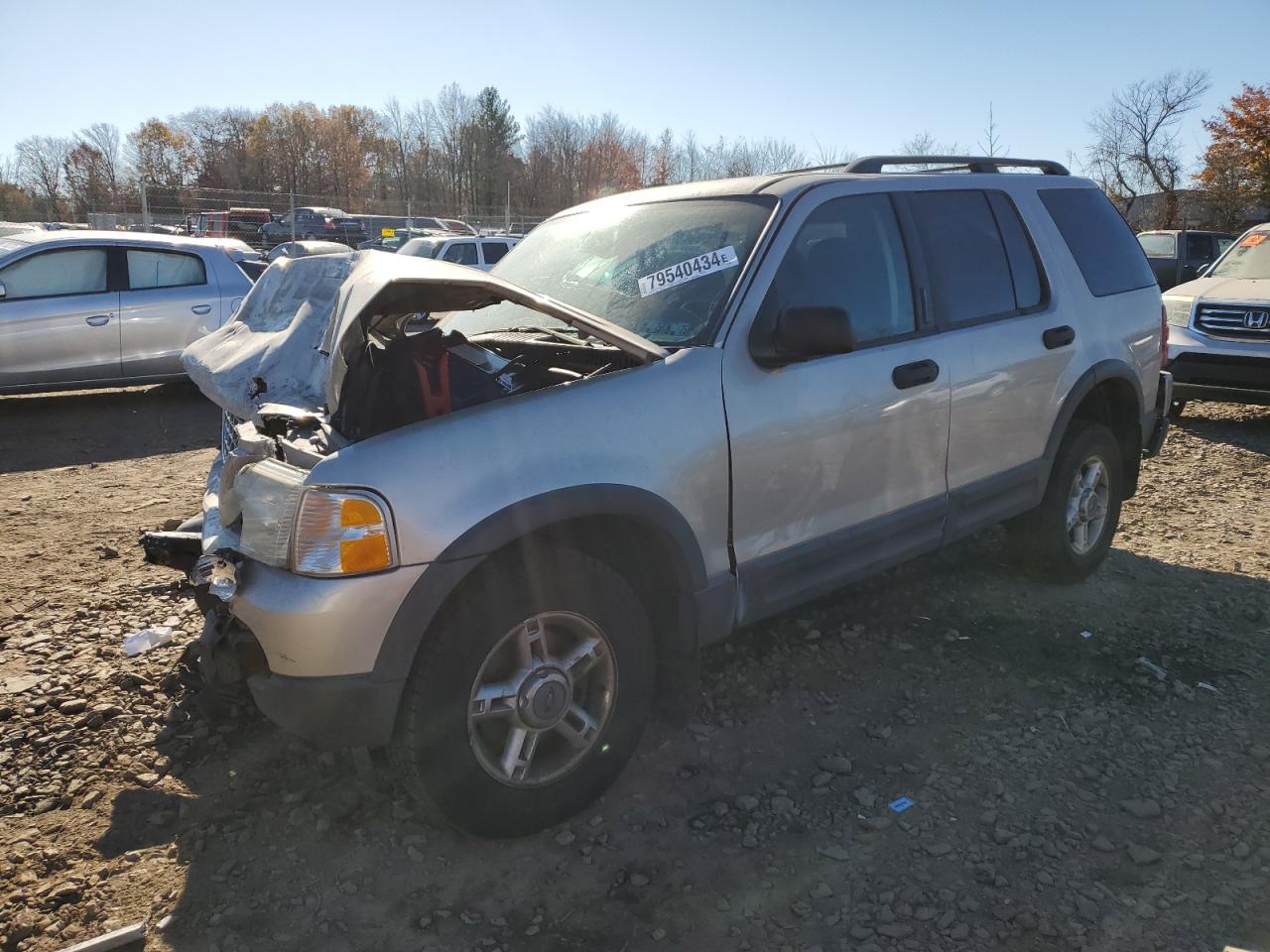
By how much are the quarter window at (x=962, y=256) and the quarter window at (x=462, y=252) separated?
1300 centimetres

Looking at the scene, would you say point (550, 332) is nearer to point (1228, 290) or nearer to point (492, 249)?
point (1228, 290)

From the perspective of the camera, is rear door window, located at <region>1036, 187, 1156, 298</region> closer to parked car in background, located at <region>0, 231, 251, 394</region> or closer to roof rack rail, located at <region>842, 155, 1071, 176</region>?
roof rack rail, located at <region>842, 155, 1071, 176</region>

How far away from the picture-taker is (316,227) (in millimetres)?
26516

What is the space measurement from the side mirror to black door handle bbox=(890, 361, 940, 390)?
1.55ft

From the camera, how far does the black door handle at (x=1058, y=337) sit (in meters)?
4.12

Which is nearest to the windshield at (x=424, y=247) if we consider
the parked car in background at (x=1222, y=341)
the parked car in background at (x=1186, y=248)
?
the parked car in background at (x=1222, y=341)

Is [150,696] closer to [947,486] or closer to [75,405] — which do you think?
[947,486]

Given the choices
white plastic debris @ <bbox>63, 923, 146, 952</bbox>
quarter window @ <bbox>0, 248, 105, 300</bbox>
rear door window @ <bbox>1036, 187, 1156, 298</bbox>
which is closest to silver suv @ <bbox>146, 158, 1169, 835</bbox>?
rear door window @ <bbox>1036, 187, 1156, 298</bbox>

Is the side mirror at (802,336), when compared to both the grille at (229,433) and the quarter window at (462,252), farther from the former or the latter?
the quarter window at (462,252)

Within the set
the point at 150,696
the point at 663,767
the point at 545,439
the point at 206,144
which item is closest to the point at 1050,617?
the point at 663,767

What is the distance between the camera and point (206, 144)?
219ft

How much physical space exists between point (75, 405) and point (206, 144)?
6691 cm

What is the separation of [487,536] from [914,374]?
1.88 m

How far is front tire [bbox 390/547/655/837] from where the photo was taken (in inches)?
96.7
